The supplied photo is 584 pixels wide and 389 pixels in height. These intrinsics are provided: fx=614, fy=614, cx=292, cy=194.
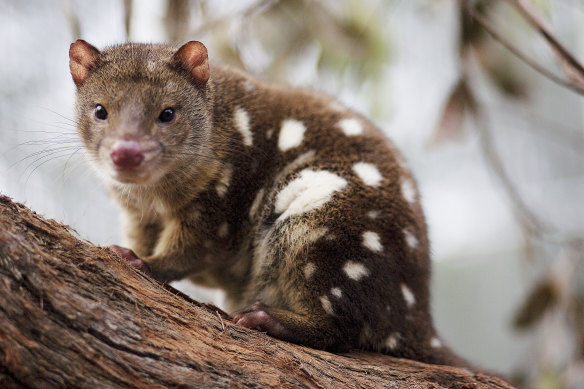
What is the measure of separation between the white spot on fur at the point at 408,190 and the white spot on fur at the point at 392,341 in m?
0.80

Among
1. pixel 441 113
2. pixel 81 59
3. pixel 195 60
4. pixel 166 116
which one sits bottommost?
pixel 166 116

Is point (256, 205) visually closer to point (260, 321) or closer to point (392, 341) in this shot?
point (260, 321)

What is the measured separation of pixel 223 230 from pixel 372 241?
933mm

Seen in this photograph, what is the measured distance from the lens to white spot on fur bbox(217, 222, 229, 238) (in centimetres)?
371

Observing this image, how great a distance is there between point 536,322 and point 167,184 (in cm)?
427

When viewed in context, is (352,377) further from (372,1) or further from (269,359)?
(372,1)

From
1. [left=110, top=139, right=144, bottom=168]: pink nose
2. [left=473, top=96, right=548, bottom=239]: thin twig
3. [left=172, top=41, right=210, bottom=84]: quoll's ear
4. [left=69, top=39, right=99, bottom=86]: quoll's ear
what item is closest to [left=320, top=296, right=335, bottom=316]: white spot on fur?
[left=110, top=139, right=144, bottom=168]: pink nose

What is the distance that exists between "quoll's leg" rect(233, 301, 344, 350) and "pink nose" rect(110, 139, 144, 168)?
94 centimetres

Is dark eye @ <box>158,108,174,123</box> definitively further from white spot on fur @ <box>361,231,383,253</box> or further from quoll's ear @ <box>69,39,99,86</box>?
white spot on fur @ <box>361,231,383,253</box>

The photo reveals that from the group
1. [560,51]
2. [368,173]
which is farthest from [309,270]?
[560,51]

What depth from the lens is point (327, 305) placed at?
3.25 meters

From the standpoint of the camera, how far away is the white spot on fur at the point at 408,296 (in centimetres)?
343

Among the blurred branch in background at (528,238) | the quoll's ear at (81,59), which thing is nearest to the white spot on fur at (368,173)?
the quoll's ear at (81,59)

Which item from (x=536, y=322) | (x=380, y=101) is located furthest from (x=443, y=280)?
(x=380, y=101)
